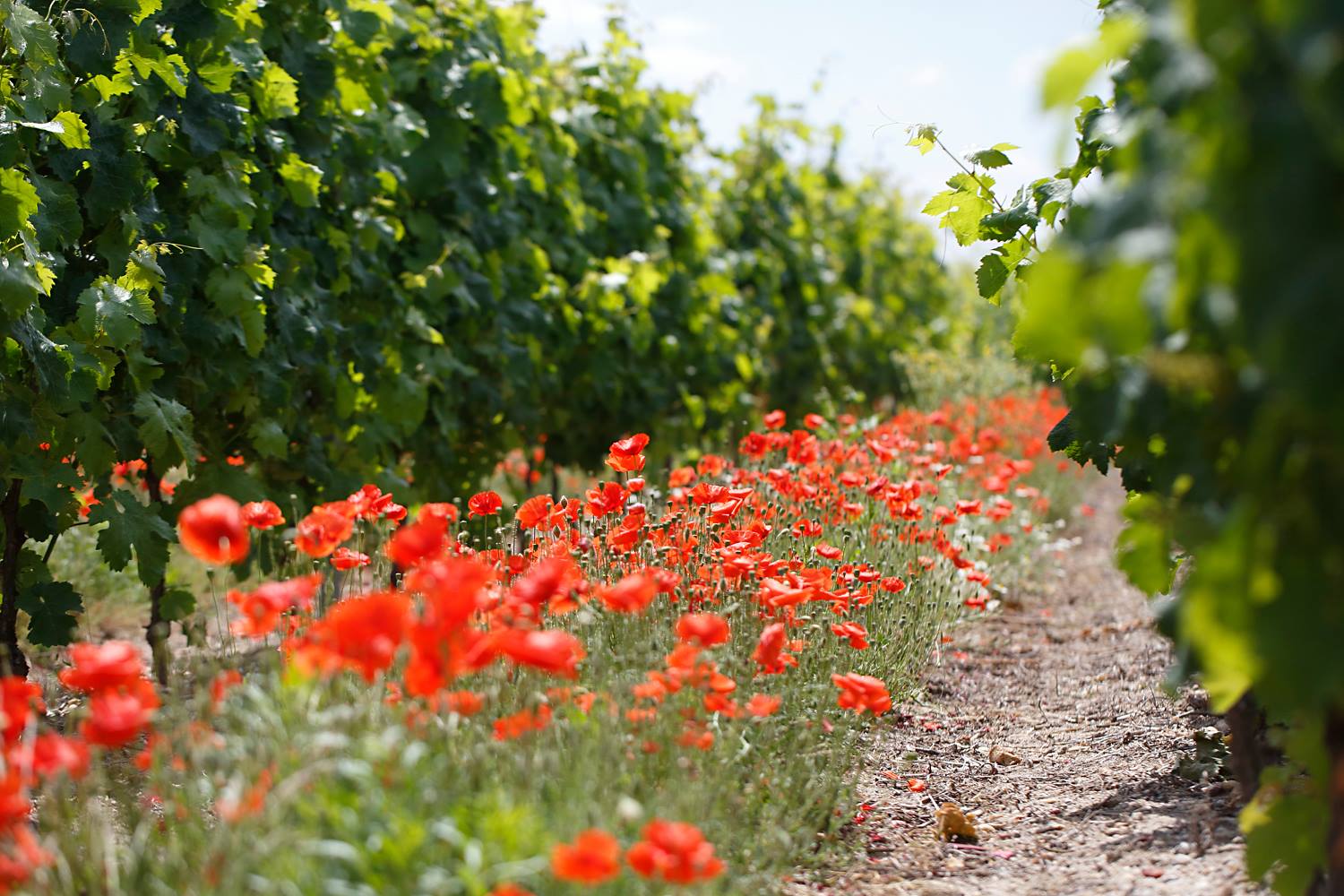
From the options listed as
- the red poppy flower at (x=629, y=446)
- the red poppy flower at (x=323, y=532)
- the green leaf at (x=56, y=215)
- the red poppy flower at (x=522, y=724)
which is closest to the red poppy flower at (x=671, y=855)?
the red poppy flower at (x=522, y=724)

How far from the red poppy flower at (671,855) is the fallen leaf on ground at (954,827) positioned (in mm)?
1459

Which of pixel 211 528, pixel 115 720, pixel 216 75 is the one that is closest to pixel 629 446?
pixel 211 528

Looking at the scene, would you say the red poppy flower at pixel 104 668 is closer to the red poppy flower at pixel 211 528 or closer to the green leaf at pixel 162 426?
the red poppy flower at pixel 211 528

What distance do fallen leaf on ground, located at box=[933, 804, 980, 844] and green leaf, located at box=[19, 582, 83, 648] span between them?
2.33m

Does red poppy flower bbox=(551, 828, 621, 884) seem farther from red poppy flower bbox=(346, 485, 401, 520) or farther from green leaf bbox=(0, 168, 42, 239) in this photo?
green leaf bbox=(0, 168, 42, 239)

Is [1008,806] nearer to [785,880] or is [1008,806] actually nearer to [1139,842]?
[1139,842]

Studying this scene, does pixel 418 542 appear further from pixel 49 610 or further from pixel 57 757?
pixel 49 610

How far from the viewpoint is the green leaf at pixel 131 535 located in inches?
133

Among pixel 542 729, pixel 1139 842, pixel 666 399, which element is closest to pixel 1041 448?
pixel 666 399

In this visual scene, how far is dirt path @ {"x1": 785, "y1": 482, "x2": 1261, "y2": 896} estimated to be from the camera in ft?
8.60

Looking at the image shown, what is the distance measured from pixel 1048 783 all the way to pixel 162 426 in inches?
101

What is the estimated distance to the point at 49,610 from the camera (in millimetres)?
3438

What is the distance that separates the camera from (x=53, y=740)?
1.68 m

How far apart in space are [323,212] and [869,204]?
8.12 metres
